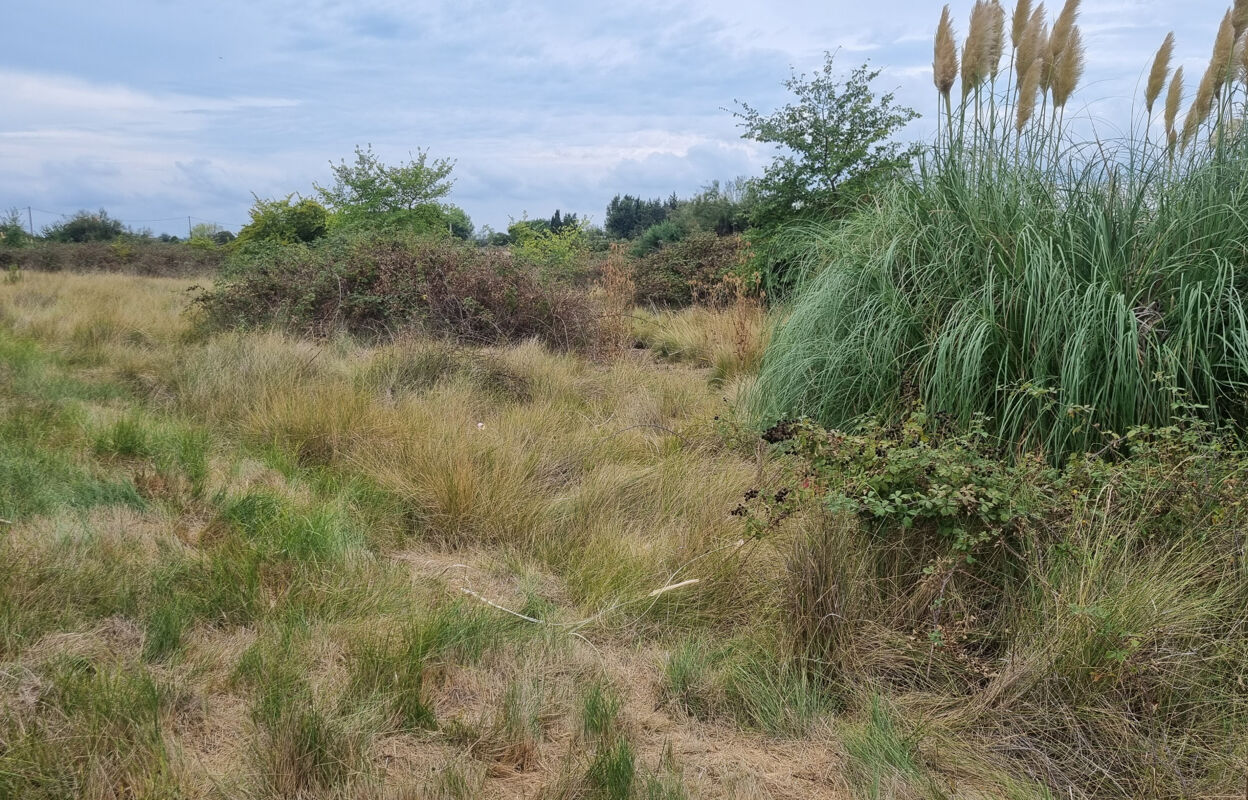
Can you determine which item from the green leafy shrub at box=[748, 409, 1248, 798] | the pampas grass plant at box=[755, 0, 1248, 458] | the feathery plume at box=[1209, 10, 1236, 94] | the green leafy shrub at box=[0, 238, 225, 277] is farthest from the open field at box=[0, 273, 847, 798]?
the green leafy shrub at box=[0, 238, 225, 277]

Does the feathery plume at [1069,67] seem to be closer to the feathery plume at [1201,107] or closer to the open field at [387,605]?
the feathery plume at [1201,107]

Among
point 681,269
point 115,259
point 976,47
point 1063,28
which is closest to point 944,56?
point 976,47

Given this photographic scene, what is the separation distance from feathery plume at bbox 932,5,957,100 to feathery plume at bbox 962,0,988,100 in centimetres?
9

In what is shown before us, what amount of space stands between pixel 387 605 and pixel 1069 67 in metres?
4.45

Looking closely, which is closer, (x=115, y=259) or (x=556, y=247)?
(x=556, y=247)

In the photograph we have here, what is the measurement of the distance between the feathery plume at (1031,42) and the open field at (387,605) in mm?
2664

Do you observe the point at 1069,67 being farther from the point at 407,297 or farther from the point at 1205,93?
the point at 407,297

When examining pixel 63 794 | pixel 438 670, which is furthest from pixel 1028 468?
pixel 63 794

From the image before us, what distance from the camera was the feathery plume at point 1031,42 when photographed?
4652 millimetres

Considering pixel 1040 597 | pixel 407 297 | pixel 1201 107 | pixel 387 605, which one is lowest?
pixel 387 605

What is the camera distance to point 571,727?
258 centimetres

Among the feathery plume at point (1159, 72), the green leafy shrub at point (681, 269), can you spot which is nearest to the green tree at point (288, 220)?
the green leafy shrub at point (681, 269)

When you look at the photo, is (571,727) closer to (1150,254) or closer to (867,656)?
(867,656)

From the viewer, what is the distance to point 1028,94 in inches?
182
